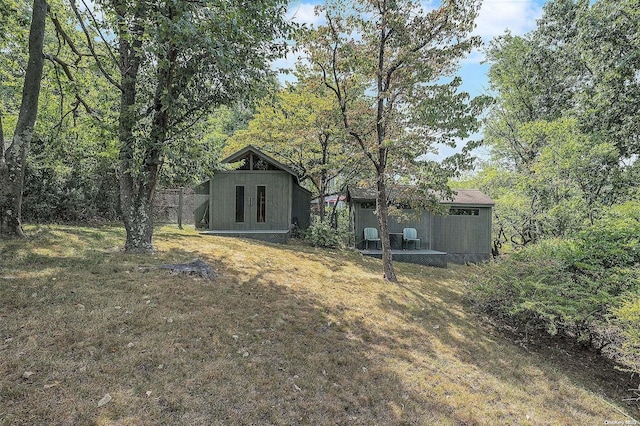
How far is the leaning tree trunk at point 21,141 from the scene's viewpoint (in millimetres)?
5828

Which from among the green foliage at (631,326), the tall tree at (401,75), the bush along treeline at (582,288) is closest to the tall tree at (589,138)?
the bush along treeline at (582,288)

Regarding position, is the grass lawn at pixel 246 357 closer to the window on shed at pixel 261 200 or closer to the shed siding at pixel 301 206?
the window on shed at pixel 261 200

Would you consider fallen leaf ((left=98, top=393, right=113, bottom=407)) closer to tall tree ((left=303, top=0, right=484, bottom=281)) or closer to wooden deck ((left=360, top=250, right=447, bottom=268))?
tall tree ((left=303, top=0, right=484, bottom=281))

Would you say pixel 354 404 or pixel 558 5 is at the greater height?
pixel 558 5

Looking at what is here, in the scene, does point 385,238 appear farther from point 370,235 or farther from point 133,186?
point 133,186

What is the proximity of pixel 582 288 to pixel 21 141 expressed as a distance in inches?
407

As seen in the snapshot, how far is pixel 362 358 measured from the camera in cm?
403

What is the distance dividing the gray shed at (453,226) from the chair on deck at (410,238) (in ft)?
0.70

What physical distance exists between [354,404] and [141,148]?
5809mm

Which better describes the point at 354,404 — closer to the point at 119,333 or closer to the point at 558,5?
the point at 119,333

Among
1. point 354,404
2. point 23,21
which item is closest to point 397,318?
point 354,404

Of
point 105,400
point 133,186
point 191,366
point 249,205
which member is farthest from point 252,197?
point 105,400

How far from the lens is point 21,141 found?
5.93 m

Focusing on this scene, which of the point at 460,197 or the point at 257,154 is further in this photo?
the point at 460,197
